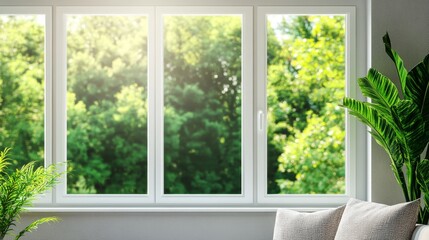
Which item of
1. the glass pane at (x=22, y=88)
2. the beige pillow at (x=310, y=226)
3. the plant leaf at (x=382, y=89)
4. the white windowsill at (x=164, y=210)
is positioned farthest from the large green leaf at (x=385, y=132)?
the glass pane at (x=22, y=88)

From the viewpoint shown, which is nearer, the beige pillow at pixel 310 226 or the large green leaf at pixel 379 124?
the beige pillow at pixel 310 226

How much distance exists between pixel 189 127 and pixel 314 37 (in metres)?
1.86

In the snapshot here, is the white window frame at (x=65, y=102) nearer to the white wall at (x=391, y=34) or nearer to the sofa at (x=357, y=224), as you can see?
the sofa at (x=357, y=224)

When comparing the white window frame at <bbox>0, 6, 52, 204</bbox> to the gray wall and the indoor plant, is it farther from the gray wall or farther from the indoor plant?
the indoor plant

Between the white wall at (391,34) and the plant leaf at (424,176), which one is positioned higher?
the white wall at (391,34)

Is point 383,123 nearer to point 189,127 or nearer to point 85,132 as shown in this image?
point 189,127

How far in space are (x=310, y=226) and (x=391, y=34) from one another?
161cm

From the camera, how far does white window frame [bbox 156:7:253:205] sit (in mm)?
5133

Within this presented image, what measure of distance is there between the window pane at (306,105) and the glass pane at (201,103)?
0.64 meters

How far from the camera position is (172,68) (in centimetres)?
827

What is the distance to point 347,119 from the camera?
5152mm

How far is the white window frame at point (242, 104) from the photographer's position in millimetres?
5133

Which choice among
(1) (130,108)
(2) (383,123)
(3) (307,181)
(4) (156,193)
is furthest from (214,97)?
(2) (383,123)

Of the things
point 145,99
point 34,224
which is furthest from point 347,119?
point 145,99
